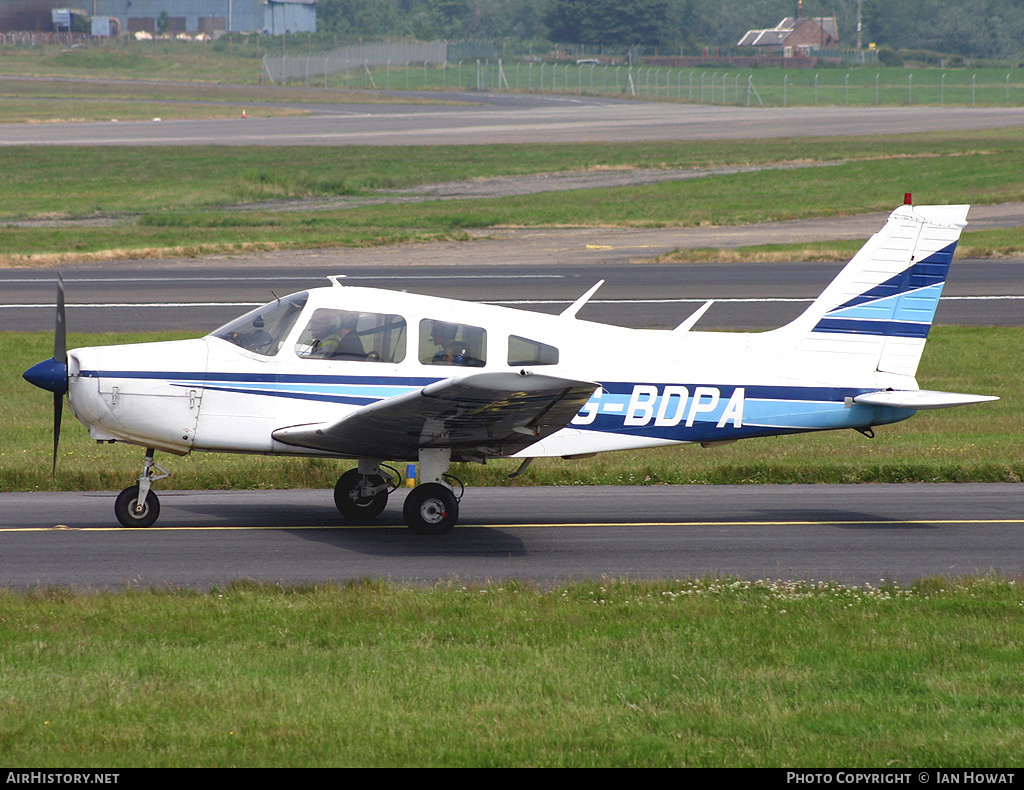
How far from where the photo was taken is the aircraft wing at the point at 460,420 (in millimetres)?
9891

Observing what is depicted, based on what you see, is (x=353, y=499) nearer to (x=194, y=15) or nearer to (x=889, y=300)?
(x=889, y=300)

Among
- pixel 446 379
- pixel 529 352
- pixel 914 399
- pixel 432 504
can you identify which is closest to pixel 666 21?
pixel 914 399

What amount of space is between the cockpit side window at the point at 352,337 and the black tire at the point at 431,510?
1356 millimetres

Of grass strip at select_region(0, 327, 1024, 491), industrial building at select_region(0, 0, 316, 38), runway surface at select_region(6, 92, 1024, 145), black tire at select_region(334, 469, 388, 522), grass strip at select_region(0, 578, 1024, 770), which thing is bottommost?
grass strip at select_region(0, 327, 1024, 491)

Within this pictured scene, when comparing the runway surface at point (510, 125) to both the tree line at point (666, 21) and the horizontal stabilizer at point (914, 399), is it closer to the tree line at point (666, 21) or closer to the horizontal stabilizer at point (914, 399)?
the tree line at point (666, 21)

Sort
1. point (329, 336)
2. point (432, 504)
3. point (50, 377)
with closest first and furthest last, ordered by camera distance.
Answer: point (50, 377)
point (329, 336)
point (432, 504)

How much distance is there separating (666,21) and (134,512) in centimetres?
14162

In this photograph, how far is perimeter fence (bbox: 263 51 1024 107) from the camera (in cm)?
10481

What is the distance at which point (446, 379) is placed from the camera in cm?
1080

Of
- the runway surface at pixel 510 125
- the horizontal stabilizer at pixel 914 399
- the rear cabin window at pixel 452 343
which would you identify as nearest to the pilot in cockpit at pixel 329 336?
the rear cabin window at pixel 452 343

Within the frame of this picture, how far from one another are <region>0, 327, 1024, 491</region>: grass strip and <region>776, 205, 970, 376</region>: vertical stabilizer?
2.71 m

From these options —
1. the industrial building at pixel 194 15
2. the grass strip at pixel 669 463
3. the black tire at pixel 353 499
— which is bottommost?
the grass strip at pixel 669 463

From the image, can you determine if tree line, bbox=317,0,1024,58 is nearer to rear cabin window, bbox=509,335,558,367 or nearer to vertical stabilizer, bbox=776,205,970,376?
vertical stabilizer, bbox=776,205,970,376

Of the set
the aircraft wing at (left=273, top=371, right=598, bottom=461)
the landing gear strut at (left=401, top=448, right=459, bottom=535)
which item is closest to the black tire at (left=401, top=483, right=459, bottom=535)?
the landing gear strut at (left=401, top=448, right=459, bottom=535)
